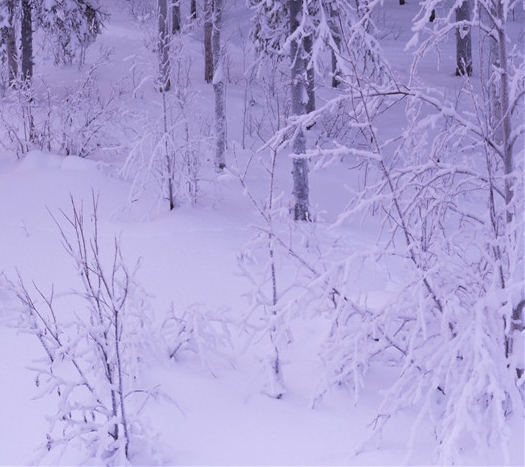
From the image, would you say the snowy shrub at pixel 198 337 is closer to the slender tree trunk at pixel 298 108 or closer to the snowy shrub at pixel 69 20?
the slender tree trunk at pixel 298 108

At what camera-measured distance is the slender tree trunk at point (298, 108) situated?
925 centimetres

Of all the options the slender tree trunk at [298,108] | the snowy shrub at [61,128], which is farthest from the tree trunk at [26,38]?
the slender tree trunk at [298,108]

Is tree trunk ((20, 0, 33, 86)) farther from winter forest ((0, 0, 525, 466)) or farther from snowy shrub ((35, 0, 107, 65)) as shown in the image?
winter forest ((0, 0, 525, 466))

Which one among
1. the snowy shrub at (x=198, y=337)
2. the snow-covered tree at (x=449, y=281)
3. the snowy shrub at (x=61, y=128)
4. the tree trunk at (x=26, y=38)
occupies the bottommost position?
the snowy shrub at (x=198, y=337)

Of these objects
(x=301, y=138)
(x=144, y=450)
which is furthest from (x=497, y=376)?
(x=301, y=138)

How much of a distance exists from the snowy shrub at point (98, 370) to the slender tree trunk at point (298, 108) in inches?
170

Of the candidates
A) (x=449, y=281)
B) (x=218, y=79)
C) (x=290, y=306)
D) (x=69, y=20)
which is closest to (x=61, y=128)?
(x=218, y=79)

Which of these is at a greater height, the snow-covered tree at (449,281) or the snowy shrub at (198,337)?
the snow-covered tree at (449,281)

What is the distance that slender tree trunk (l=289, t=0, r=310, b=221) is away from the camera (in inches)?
364

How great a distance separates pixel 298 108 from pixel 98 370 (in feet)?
19.5

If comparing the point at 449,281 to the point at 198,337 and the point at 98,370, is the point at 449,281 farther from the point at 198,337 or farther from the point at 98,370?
the point at 98,370

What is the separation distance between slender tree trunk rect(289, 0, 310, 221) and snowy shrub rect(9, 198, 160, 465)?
4.31 meters

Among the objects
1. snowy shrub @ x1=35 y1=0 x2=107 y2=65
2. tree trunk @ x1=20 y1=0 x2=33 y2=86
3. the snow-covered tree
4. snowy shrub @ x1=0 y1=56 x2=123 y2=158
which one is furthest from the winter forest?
snowy shrub @ x1=35 y1=0 x2=107 y2=65

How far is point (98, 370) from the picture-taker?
424 cm
